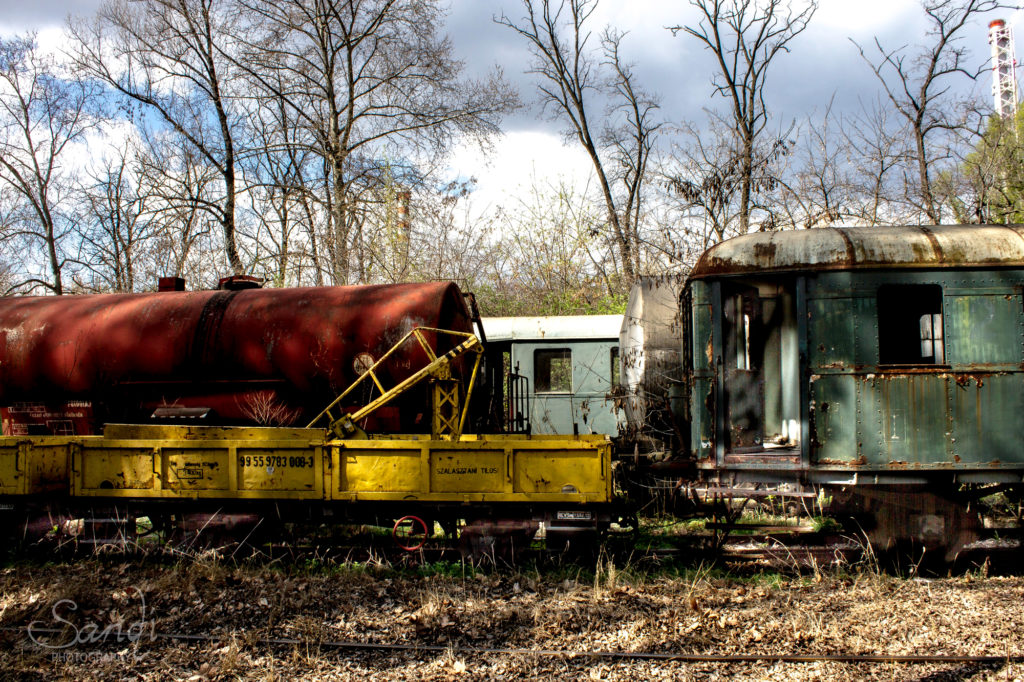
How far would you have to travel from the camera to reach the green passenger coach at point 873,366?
6750mm

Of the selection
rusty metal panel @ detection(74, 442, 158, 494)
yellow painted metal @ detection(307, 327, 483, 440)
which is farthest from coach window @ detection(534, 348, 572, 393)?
rusty metal panel @ detection(74, 442, 158, 494)

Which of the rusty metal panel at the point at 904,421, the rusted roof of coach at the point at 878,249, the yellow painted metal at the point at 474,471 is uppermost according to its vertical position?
the rusted roof of coach at the point at 878,249

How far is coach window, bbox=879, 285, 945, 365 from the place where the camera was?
783cm

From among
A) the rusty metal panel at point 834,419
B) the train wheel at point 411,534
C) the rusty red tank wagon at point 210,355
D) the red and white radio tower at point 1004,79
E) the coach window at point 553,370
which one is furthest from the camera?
the red and white radio tower at point 1004,79

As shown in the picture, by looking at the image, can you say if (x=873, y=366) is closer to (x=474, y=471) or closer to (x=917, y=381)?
(x=917, y=381)

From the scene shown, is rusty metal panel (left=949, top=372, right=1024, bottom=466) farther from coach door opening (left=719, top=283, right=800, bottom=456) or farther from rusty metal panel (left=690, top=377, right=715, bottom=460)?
rusty metal panel (left=690, top=377, right=715, bottom=460)

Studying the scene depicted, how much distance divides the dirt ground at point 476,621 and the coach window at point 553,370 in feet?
21.5

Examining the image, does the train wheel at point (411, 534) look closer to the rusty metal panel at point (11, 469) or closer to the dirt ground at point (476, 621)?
the dirt ground at point (476, 621)

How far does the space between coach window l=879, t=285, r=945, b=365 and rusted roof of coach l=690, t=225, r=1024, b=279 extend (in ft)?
2.79

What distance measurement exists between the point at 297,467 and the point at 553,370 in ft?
23.5

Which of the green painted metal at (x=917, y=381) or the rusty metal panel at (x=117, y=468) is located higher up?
the green painted metal at (x=917, y=381)

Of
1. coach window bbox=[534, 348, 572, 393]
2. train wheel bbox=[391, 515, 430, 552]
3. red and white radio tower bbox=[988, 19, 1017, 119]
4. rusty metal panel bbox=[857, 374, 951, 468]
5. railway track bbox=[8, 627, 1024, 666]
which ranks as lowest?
railway track bbox=[8, 627, 1024, 666]

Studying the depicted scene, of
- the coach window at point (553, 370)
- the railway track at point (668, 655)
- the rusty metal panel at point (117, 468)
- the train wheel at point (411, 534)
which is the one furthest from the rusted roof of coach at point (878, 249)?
the coach window at point (553, 370)

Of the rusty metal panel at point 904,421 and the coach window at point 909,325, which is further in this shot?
the coach window at point 909,325
